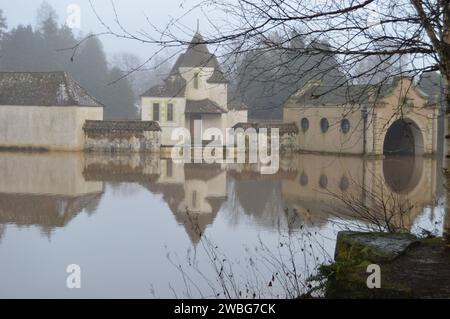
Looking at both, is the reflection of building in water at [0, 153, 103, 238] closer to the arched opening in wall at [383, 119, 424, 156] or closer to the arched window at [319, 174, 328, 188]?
the arched window at [319, 174, 328, 188]

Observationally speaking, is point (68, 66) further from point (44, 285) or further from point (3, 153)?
point (44, 285)

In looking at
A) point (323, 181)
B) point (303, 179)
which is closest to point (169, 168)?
point (303, 179)

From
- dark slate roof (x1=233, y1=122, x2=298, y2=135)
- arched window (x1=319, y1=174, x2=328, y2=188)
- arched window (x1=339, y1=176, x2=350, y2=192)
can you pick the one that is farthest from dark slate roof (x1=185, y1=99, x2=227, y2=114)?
arched window (x1=339, y1=176, x2=350, y2=192)

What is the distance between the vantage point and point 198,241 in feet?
31.8

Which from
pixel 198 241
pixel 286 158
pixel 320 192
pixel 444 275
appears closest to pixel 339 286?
pixel 444 275

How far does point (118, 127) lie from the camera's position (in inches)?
1273

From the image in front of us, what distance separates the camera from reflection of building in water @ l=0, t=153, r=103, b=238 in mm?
12336

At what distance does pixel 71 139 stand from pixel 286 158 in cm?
1080

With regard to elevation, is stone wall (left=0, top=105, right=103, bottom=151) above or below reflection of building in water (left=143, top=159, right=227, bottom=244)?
above

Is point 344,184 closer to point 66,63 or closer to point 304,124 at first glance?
point 304,124

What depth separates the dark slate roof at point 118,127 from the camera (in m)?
32.2

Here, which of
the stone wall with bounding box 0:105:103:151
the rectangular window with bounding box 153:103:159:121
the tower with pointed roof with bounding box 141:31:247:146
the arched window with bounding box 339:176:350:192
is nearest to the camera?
the arched window with bounding box 339:176:350:192

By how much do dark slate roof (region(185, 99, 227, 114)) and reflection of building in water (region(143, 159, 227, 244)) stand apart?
10.6m

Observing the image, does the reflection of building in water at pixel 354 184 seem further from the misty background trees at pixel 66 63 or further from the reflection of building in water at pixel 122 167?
the misty background trees at pixel 66 63
